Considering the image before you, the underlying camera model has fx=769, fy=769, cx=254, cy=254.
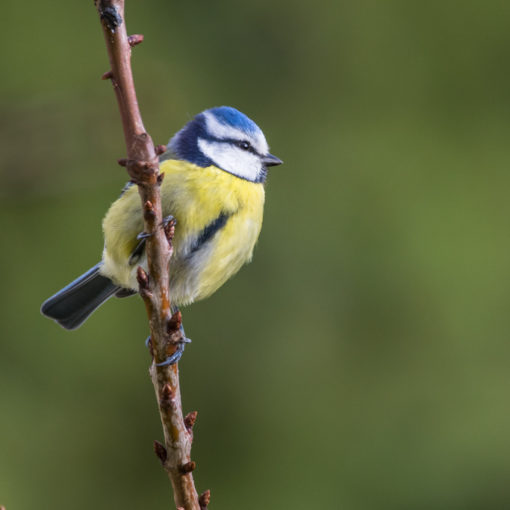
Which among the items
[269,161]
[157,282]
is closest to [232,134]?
[269,161]

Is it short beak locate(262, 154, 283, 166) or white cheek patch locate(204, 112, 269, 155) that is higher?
white cheek patch locate(204, 112, 269, 155)

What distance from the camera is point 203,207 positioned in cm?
191

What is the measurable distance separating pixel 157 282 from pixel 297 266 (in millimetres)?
2500

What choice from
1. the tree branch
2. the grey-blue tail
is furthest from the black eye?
the tree branch

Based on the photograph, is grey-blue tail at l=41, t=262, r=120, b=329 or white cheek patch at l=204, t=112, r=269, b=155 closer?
white cheek patch at l=204, t=112, r=269, b=155

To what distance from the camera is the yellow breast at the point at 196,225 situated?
1896mm

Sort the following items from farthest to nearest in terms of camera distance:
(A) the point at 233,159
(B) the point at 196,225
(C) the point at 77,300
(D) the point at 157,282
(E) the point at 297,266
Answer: (E) the point at 297,266
(C) the point at 77,300
(A) the point at 233,159
(B) the point at 196,225
(D) the point at 157,282

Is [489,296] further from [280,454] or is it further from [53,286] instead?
[53,286]

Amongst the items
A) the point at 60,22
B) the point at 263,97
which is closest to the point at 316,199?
the point at 263,97

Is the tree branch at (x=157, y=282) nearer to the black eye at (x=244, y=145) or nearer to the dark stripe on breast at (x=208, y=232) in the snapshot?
the dark stripe on breast at (x=208, y=232)

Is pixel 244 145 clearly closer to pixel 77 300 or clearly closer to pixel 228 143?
pixel 228 143

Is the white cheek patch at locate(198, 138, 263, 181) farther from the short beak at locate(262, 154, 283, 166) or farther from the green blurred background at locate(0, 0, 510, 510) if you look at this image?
the green blurred background at locate(0, 0, 510, 510)

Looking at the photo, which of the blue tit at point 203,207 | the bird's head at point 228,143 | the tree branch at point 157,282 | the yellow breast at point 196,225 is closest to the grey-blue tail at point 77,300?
the blue tit at point 203,207

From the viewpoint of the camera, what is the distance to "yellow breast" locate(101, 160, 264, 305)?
74.6 inches
